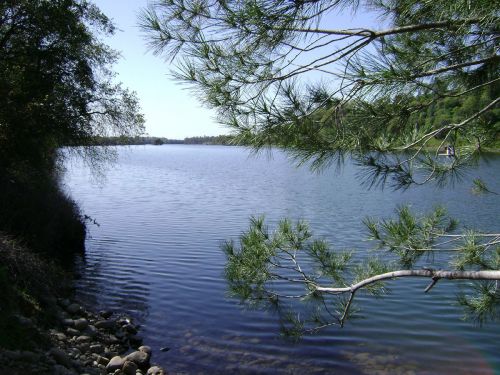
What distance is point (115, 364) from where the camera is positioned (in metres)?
7.12

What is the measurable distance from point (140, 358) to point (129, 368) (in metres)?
0.39

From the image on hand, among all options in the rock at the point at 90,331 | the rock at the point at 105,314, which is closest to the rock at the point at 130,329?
the rock at the point at 90,331

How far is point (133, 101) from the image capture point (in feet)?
62.7

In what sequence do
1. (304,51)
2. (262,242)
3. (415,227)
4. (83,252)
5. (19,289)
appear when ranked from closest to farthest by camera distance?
(304,51), (415,227), (262,242), (19,289), (83,252)

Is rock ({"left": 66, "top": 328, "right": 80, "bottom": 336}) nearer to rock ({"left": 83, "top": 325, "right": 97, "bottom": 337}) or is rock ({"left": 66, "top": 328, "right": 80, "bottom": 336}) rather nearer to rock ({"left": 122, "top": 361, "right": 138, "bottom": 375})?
rock ({"left": 83, "top": 325, "right": 97, "bottom": 337})

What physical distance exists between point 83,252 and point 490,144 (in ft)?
43.8

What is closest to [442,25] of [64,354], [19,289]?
[64,354]

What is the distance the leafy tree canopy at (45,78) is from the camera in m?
14.1

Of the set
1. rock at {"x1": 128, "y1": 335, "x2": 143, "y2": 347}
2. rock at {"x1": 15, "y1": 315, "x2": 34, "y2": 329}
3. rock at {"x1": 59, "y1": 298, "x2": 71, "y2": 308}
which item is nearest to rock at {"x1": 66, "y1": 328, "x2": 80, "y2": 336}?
rock at {"x1": 128, "y1": 335, "x2": 143, "y2": 347}

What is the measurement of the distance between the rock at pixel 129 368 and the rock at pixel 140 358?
194mm

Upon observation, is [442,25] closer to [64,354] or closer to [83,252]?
[64,354]

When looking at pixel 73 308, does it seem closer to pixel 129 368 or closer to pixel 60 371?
pixel 129 368

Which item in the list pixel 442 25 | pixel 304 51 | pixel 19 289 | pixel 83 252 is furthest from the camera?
pixel 83 252

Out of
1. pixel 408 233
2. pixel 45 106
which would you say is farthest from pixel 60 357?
pixel 45 106
